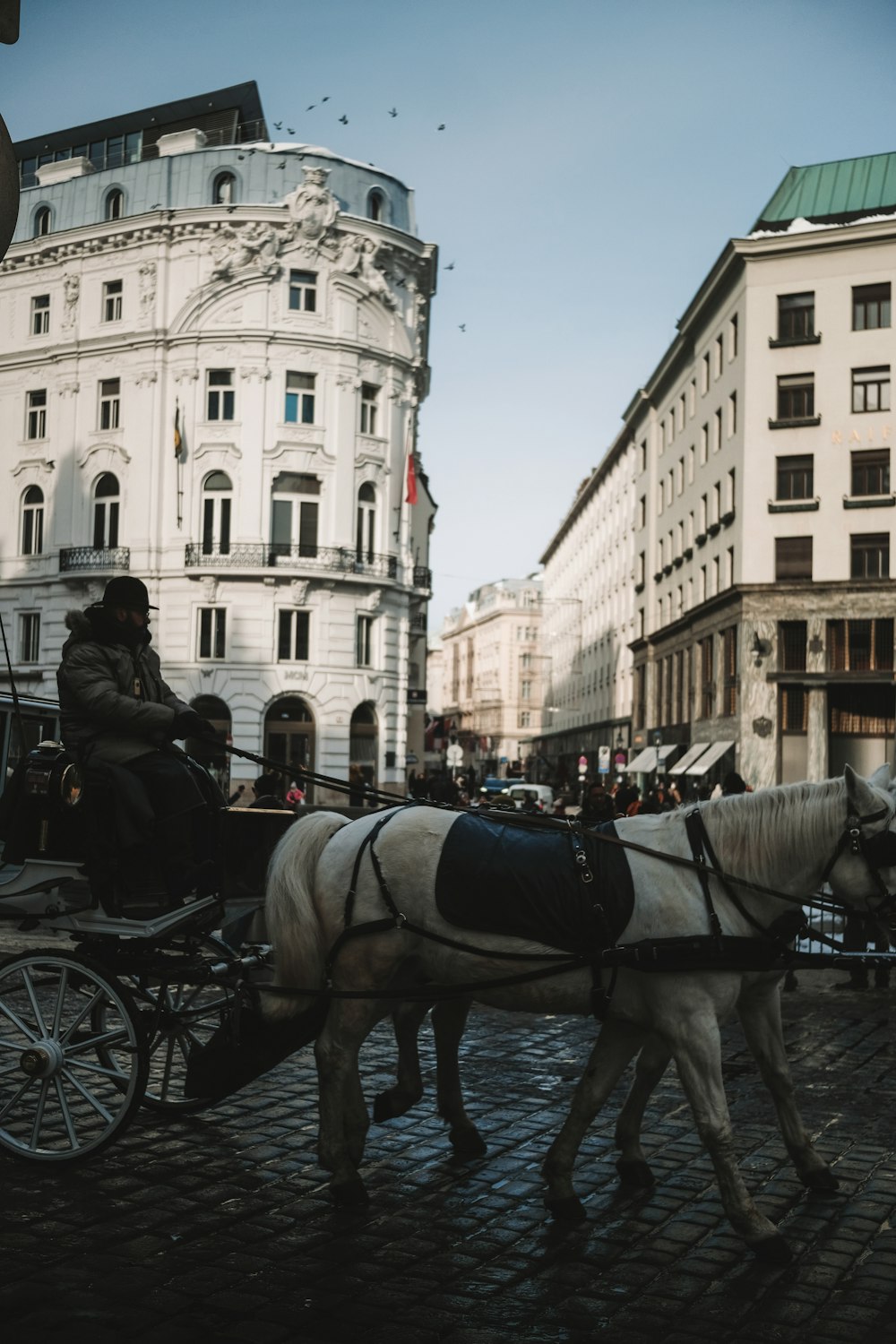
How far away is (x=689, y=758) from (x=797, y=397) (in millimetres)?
11978

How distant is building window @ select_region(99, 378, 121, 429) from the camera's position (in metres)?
47.0

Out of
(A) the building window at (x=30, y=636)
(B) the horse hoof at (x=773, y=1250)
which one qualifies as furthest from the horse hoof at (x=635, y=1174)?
(A) the building window at (x=30, y=636)

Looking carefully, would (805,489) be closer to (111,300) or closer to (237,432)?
(237,432)

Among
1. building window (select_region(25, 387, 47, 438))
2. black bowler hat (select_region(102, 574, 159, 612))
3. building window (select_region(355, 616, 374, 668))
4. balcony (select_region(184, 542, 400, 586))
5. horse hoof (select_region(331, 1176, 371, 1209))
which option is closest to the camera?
horse hoof (select_region(331, 1176, 371, 1209))

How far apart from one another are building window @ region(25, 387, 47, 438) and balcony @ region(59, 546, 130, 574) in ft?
16.4

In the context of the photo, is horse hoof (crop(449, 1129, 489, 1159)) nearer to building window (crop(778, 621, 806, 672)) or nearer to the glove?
the glove

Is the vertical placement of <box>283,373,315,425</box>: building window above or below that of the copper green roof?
below

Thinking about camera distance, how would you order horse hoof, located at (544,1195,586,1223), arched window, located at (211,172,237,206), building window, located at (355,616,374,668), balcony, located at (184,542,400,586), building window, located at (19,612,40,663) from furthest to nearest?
1. building window, located at (19,612,40,663)
2. building window, located at (355,616,374,668)
3. arched window, located at (211,172,237,206)
4. balcony, located at (184,542,400,586)
5. horse hoof, located at (544,1195,586,1223)

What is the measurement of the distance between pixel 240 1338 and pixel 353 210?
46.2m

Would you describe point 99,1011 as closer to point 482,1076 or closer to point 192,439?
point 482,1076

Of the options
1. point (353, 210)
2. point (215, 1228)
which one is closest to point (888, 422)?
point (353, 210)

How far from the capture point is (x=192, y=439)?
1791 inches

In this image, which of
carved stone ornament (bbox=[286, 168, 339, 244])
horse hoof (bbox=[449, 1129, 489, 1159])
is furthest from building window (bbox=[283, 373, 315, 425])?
horse hoof (bbox=[449, 1129, 489, 1159])

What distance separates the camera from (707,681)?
148 ft
